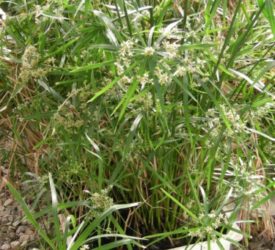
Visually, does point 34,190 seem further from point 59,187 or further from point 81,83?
point 81,83

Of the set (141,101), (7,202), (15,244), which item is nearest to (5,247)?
(15,244)

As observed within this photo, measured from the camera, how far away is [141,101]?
27.2 inches

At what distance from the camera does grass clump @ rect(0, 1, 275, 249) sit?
672 millimetres

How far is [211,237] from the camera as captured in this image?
2.36ft

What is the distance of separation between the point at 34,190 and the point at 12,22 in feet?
1.04

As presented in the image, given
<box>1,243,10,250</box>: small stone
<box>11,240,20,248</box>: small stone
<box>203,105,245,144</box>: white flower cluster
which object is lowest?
<box>1,243,10,250</box>: small stone

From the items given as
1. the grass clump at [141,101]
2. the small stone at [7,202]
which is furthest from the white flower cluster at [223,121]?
the small stone at [7,202]

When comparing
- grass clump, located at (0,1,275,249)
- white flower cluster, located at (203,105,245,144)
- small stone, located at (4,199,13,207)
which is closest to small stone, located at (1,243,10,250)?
small stone, located at (4,199,13,207)

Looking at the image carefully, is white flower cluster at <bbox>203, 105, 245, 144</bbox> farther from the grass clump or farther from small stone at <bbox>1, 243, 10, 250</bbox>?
small stone at <bbox>1, 243, 10, 250</bbox>

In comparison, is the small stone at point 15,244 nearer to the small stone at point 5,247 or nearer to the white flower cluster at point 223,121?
the small stone at point 5,247

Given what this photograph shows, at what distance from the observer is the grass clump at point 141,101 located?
0.67 m

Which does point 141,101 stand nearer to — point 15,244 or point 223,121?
point 223,121

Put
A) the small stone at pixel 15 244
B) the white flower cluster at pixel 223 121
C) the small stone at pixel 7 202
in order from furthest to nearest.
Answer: the small stone at pixel 7 202, the small stone at pixel 15 244, the white flower cluster at pixel 223 121

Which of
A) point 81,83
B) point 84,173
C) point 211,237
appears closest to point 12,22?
point 81,83
